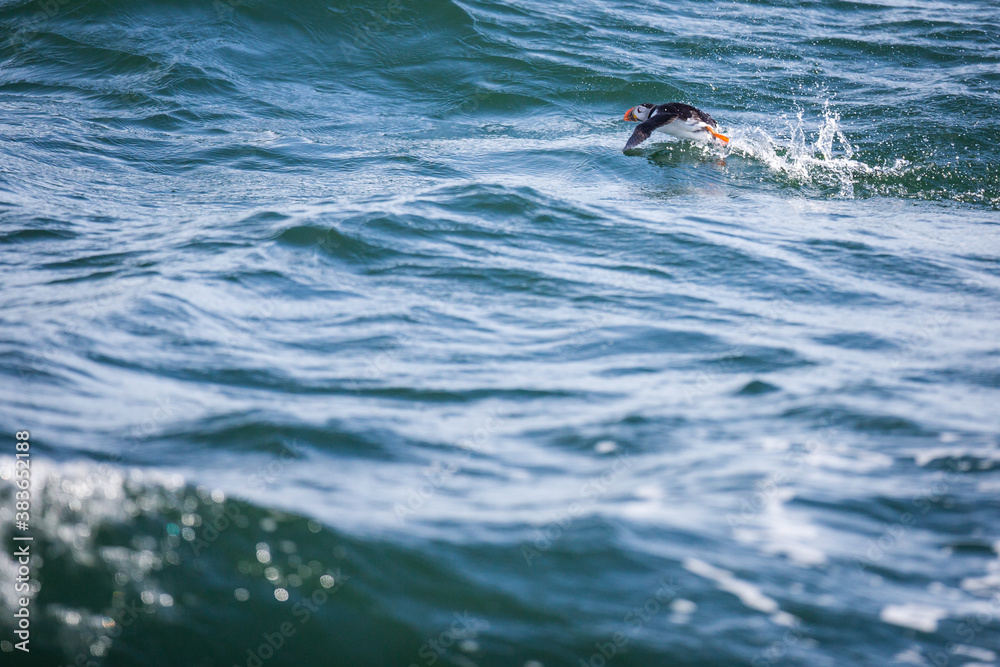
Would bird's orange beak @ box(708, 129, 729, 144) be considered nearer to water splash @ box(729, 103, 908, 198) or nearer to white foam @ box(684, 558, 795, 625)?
water splash @ box(729, 103, 908, 198)

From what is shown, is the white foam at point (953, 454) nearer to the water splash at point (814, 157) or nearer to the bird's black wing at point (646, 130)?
the water splash at point (814, 157)

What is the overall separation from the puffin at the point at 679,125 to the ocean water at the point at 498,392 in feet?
0.82

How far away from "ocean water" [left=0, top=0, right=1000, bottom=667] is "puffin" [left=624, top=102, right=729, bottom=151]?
249 mm

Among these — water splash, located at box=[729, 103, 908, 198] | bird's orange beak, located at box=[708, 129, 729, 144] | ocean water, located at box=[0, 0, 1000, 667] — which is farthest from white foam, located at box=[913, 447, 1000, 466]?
bird's orange beak, located at box=[708, 129, 729, 144]

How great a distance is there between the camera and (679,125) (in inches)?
352

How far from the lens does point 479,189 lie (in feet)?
24.4

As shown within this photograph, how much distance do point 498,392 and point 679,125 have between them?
5.80 m

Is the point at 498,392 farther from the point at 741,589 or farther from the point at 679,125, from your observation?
the point at 679,125

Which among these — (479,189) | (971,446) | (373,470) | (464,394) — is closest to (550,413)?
(464,394)

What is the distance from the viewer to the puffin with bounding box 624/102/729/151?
884 centimetres

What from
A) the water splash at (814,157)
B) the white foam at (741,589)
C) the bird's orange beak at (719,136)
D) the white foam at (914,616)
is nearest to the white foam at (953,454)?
the white foam at (914,616)

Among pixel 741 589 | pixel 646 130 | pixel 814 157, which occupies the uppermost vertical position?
pixel 646 130

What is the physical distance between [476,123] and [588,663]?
8.52 meters

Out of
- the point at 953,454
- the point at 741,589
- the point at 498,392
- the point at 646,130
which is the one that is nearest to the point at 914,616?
the point at 741,589
